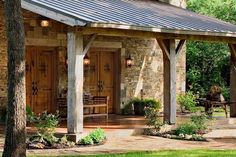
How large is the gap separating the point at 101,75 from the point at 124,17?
436 centimetres

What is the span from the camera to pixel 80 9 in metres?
11.7

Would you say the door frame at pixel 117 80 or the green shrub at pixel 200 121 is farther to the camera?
the door frame at pixel 117 80

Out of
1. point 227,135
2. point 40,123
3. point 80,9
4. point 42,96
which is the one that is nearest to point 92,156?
point 40,123

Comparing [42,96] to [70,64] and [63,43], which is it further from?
[70,64]

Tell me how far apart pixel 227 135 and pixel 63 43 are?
521 cm

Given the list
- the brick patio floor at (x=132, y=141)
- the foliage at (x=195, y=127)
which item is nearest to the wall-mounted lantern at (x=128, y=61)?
the brick patio floor at (x=132, y=141)

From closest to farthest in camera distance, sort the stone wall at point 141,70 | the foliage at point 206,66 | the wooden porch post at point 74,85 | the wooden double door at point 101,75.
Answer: the wooden porch post at point 74,85 → the wooden double door at point 101,75 → the stone wall at point 141,70 → the foliage at point 206,66

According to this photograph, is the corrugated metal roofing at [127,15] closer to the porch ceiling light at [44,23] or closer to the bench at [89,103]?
the porch ceiling light at [44,23]

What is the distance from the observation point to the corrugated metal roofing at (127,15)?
1109cm

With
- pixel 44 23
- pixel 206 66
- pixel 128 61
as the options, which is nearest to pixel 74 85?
pixel 44 23

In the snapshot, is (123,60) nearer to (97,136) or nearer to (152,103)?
(152,103)

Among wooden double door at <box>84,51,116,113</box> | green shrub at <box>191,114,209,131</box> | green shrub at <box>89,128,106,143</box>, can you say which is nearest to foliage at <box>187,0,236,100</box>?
wooden double door at <box>84,51,116,113</box>

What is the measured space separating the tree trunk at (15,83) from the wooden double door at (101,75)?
26.7 ft

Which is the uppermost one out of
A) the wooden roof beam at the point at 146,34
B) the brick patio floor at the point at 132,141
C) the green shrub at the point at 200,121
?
the wooden roof beam at the point at 146,34
